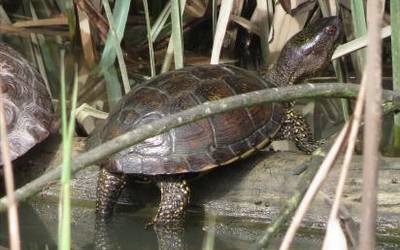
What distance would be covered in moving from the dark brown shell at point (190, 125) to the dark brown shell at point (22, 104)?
47 cm

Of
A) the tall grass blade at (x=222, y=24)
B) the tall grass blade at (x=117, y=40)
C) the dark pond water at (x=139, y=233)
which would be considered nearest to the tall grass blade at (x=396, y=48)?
the dark pond water at (x=139, y=233)

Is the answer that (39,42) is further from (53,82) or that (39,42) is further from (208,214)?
(208,214)

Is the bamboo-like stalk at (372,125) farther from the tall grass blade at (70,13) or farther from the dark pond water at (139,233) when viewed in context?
the tall grass blade at (70,13)

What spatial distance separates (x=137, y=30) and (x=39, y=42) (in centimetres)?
65

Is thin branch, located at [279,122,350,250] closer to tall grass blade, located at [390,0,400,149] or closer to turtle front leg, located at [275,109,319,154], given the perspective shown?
tall grass blade, located at [390,0,400,149]

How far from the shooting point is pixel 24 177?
3811 mm

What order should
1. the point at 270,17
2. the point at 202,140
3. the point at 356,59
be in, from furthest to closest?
the point at 270,17
the point at 356,59
the point at 202,140

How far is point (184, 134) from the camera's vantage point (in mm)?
3297

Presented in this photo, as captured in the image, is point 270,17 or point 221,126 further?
point 270,17

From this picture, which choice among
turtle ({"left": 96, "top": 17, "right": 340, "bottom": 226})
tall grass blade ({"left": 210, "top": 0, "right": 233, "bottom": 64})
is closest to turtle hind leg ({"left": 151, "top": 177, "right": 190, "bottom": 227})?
turtle ({"left": 96, "top": 17, "right": 340, "bottom": 226})

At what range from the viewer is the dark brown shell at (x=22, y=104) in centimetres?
373

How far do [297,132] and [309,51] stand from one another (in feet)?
1.88

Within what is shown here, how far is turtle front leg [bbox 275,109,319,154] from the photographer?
363 centimetres

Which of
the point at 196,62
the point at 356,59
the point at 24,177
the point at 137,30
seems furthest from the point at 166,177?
the point at 137,30
